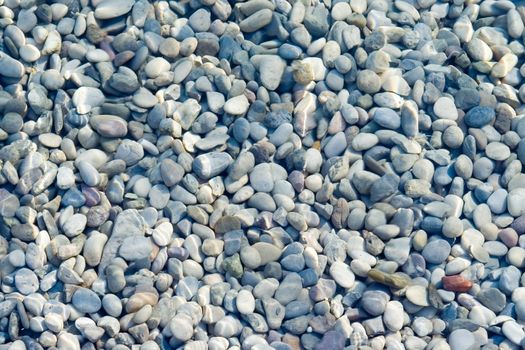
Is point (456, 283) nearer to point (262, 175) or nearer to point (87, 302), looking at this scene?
point (262, 175)

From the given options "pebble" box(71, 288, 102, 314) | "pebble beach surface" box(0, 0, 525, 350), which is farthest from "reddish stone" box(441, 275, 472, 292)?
"pebble" box(71, 288, 102, 314)

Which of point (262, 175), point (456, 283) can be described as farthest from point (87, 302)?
point (456, 283)

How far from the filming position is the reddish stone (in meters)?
1.66

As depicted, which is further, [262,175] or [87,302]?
[262,175]

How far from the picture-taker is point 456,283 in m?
1.66

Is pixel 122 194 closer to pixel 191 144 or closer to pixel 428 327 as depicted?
pixel 191 144

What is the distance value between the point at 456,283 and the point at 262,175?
0.52m

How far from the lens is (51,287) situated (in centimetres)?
167

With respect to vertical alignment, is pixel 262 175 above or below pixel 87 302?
above

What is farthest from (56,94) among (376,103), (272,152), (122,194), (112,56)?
(376,103)

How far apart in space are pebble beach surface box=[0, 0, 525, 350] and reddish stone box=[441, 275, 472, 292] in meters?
0.03

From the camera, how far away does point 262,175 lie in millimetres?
1802

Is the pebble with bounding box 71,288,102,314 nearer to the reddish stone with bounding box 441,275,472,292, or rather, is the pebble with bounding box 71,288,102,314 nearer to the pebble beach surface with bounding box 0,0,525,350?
the pebble beach surface with bounding box 0,0,525,350

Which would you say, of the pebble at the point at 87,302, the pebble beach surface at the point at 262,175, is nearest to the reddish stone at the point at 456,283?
the pebble beach surface at the point at 262,175
